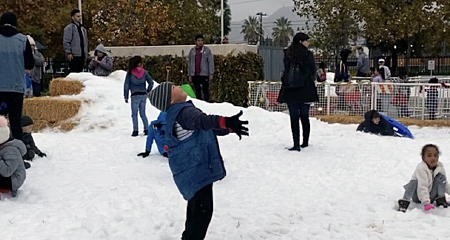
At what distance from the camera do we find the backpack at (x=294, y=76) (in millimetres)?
8698

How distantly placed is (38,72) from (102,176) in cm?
759

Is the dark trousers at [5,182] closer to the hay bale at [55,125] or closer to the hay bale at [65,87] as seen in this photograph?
the hay bale at [55,125]

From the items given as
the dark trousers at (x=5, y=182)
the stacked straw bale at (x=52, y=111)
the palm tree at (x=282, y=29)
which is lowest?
the dark trousers at (x=5, y=182)

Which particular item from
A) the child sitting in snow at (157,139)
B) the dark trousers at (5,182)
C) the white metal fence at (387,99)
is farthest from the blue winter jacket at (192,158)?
the white metal fence at (387,99)

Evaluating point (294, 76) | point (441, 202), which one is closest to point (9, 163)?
point (441, 202)

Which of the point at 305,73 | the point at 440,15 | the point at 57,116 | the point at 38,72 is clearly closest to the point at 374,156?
the point at 305,73

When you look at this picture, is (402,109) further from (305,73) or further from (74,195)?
(74,195)

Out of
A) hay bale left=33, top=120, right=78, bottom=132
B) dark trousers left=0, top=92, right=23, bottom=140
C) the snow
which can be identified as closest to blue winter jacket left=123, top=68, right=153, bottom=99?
the snow

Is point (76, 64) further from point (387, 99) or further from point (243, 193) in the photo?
point (243, 193)

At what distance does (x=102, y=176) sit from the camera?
7.27 m

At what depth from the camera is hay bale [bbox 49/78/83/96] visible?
1312 cm

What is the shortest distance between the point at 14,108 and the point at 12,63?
1.78 feet

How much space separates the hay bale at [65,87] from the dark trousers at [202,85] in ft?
8.85

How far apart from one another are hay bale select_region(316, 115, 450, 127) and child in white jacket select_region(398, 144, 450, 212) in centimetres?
703
